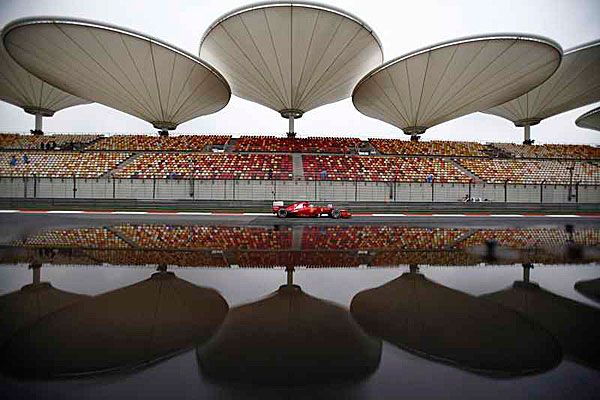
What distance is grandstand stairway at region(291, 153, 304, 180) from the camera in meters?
25.8

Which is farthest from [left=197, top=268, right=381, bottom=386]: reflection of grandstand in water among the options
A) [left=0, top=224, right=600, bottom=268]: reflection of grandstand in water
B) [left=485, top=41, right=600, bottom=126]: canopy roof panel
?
[left=485, top=41, right=600, bottom=126]: canopy roof panel

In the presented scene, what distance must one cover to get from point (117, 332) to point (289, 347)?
1.96m

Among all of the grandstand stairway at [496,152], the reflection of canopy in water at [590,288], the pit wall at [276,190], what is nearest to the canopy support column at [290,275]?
the reflection of canopy in water at [590,288]

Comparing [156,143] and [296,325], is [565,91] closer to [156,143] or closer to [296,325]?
[296,325]

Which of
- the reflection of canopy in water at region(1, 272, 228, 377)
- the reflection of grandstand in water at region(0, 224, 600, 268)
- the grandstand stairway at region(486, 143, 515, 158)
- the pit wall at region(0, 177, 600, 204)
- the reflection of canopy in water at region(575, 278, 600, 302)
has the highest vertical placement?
the grandstand stairway at region(486, 143, 515, 158)

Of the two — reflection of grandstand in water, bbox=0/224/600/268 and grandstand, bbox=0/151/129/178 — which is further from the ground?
grandstand, bbox=0/151/129/178

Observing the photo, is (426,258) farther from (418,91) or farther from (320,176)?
(418,91)

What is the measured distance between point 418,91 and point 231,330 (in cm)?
3592

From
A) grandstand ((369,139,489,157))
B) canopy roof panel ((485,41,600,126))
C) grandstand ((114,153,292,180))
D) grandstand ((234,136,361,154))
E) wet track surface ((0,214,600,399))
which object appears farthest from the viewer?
grandstand ((369,139,489,157))

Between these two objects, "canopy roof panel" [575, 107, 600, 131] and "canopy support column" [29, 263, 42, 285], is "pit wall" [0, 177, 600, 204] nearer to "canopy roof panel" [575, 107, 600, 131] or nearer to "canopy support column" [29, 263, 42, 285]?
"canopy support column" [29, 263, 42, 285]

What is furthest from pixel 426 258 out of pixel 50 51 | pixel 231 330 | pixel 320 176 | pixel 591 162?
pixel 591 162

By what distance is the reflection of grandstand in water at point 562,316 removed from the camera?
9.70 ft

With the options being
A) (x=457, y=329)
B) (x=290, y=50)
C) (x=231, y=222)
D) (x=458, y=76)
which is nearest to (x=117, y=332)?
(x=457, y=329)

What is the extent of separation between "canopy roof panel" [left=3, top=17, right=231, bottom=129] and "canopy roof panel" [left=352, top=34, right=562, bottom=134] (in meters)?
19.4
